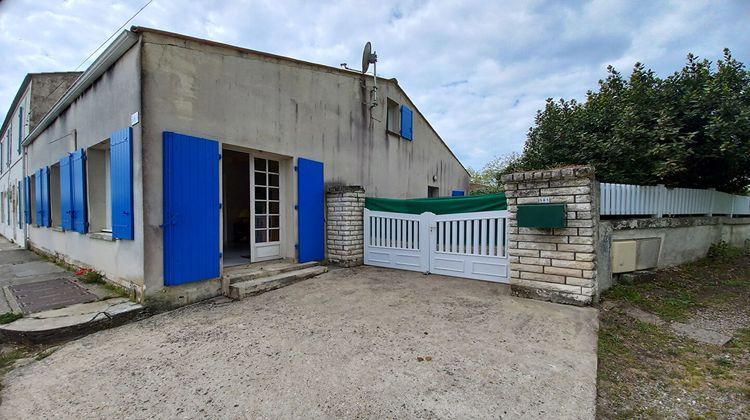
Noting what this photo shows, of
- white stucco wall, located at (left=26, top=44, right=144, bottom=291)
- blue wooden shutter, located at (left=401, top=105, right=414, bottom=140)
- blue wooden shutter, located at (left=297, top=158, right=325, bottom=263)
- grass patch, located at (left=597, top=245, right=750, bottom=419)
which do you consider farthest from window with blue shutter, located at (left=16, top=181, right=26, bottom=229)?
grass patch, located at (left=597, top=245, right=750, bottom=419)

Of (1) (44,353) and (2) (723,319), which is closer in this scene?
(1) (44,353)

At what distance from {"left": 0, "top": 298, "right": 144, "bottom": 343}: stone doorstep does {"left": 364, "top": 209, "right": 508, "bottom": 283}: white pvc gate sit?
3.87 metres

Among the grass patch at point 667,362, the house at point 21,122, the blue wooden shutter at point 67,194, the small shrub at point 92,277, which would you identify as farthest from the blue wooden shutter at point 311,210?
the house at point 21,122

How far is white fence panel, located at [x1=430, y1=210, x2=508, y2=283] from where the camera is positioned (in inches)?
183

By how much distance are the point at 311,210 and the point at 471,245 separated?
3.01 m

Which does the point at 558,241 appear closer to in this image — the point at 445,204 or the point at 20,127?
the point at 445,204

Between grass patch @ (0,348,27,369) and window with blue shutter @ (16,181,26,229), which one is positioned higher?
window with blue shutter @ (16,181,26,229)

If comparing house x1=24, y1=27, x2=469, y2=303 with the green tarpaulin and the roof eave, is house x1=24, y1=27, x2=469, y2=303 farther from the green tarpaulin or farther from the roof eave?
the green tarpaulin

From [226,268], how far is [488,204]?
431cm

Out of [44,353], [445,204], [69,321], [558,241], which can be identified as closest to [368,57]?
[445,204]

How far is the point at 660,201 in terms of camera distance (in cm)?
520

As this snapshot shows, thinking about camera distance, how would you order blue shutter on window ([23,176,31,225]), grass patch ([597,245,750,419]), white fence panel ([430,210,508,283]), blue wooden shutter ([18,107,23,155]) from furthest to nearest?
blue wooden shutter ([18,107,23,155]) < blue shutter on window ([23,176,31,225]) < white fence panel ([430,210,508,283]) < grass patch ([597,245,750,419])

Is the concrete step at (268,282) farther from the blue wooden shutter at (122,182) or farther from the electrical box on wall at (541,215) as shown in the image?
the electrical box on wall at (541,215)

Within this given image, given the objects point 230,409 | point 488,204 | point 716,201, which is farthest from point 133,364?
point 716,201
